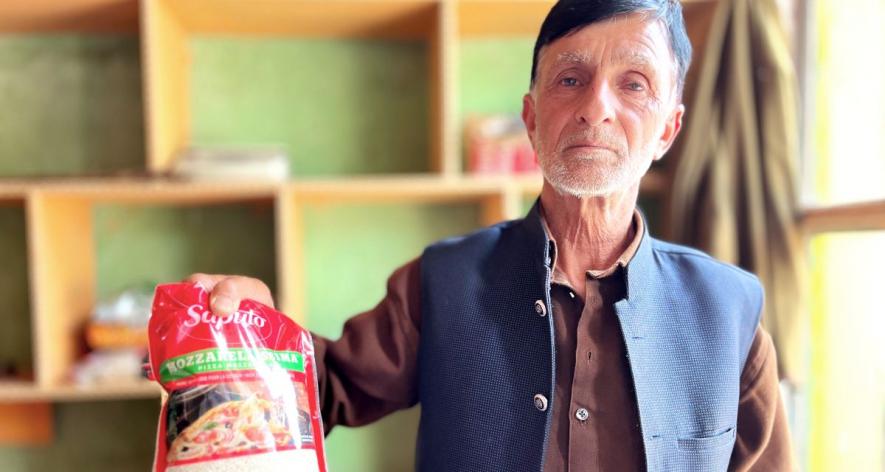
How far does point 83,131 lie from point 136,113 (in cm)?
15

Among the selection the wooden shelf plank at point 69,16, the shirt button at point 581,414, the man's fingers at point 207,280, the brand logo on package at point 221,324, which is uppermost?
the wooden shelf plank at point 69,16

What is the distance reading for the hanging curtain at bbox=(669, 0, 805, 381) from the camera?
1.34m

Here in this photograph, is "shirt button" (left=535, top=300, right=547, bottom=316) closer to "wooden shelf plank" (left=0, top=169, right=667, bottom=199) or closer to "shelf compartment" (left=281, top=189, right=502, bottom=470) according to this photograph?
"wooden shelf plank" (left=0, top=169, right=667, bottom=199)

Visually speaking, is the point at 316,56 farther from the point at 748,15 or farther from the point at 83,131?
the point at 748,15

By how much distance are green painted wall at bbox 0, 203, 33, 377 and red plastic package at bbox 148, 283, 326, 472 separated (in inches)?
47.4

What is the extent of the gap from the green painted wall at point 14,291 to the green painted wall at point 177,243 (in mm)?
202

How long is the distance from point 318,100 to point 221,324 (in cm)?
109

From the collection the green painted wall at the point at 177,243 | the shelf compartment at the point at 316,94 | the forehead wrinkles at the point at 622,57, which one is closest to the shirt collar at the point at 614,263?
the forehead wrinkles at the point at 622,57

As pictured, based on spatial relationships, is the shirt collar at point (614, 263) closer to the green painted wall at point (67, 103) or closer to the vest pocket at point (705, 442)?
the vest pocket at point (705, 442)

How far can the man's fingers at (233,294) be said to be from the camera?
0.77 metres

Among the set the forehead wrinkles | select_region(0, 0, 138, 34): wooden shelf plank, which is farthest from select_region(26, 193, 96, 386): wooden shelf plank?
the forehead wrinkles

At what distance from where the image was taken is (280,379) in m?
0.78

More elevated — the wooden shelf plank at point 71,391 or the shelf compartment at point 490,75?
the shelf compartment at point 490,75

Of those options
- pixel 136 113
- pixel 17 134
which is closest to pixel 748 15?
pixel 136 113
